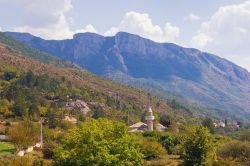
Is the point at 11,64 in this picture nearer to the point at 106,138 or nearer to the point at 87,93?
the point at 87,93

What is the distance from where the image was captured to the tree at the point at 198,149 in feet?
163

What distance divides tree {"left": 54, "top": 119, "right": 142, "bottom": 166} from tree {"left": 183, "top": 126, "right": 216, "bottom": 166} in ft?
23.5

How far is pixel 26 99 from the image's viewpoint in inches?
4739

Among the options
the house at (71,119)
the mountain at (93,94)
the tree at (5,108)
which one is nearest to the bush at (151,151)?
the house at (71,119)

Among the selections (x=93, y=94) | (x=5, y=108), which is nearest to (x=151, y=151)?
(x=5, y=108)

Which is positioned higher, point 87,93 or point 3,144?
point 87,93

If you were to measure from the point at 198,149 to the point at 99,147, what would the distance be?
42.4ft

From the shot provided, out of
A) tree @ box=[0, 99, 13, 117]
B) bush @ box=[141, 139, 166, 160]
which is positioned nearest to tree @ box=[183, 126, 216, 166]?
bush @ box=[141, 139, 166, 160]

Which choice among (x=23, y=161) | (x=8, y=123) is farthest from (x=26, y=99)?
(x=23, y=161)

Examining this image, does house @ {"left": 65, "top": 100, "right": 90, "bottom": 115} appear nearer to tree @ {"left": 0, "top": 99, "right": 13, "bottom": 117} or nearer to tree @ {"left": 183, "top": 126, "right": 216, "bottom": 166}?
tree @ {"left": 0, "top": 99, "right": 13, "bottom": 117}

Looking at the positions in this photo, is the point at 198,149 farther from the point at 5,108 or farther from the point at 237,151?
the point at 5,108

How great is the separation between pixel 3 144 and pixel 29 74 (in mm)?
62429

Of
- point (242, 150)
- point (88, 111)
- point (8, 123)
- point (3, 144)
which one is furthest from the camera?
point (88, 111)

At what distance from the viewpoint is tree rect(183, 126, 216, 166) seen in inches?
1958
